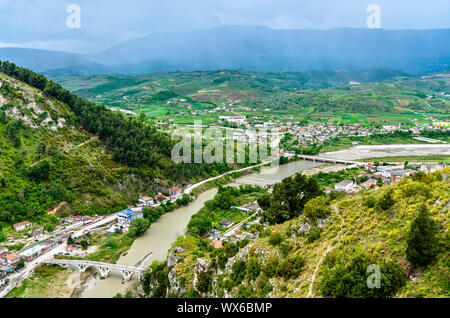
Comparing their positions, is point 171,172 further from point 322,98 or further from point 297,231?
point 322,98

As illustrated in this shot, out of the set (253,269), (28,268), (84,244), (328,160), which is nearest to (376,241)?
(253,269)

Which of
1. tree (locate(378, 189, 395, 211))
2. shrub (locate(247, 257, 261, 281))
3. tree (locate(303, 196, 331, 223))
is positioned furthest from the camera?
tree (locate(303, 196, 331, 223))

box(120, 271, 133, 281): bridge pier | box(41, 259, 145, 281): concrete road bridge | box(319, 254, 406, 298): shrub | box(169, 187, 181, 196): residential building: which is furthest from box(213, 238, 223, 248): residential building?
box(169, 187, 181, 196): residential building

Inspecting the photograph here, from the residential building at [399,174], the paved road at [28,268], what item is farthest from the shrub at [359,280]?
the residential building at [399,174]

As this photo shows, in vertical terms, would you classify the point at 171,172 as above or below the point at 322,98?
below

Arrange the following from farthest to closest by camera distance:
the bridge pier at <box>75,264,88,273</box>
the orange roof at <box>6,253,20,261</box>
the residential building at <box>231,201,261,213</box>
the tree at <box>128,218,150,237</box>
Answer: the residential building at <box>231,201,261,213</box>
the tree at <box>128,218,150,237</box>
the bridge pier at <box>75,264,88,273</box>
the orange roof at <box>6,253,20,261</box>

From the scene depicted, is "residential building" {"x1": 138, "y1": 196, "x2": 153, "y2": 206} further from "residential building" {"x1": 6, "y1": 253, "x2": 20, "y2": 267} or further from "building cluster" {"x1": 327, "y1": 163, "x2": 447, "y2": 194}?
"building cluster" {"x1": 327, "y1": 163, "x2": 447, "y2": 194}

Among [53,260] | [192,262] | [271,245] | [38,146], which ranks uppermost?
[38,146]

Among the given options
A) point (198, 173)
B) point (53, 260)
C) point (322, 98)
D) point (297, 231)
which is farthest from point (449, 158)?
point (322, 98)
